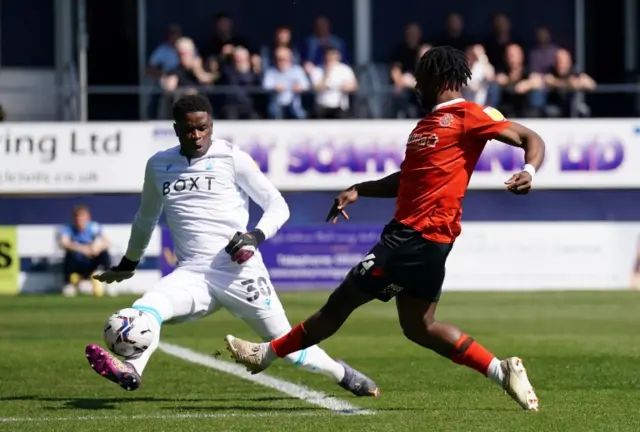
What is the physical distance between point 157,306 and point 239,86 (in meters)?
16.0

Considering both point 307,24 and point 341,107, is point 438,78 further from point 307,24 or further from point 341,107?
point 307,24

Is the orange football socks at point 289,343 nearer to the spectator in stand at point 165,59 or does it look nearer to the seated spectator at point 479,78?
the seated spectator at point 479,78

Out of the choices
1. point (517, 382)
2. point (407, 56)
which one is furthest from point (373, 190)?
point (407, 56)

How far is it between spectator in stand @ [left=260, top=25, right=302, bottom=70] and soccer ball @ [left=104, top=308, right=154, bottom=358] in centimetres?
1647

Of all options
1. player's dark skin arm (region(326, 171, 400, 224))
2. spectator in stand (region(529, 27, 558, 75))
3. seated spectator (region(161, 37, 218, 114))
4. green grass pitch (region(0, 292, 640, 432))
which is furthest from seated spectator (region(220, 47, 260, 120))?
player's dark skin arm (region(326, 171, 400, 224))

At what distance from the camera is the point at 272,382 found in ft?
35.4

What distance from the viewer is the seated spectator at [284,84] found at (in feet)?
81.9

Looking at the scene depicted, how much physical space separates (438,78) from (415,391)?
2508 mm

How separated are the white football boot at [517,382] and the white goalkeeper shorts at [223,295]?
168 centimetres

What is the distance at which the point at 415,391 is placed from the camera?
996 cm

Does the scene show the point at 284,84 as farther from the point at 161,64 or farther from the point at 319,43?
the point at 161,64

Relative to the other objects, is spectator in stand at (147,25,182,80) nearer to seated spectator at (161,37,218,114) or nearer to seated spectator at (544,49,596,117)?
seated spectator at (161,37,218,114)

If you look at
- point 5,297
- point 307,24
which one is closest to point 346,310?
point 5,297

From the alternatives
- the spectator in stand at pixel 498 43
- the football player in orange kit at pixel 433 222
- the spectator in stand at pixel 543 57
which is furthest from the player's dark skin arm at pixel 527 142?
the spectator in stand at pixel 543 57
